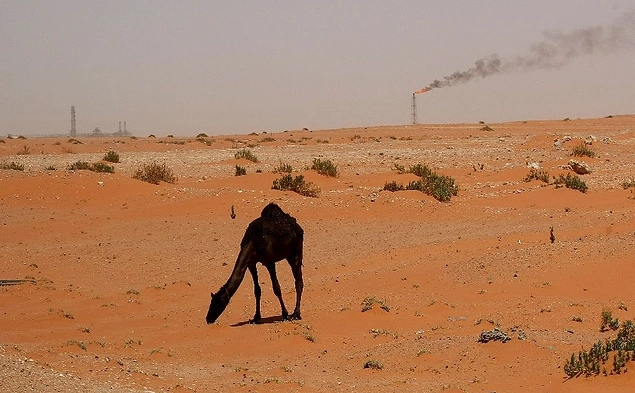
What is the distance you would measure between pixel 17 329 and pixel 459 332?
7.55 metres

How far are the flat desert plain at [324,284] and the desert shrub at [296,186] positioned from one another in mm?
523

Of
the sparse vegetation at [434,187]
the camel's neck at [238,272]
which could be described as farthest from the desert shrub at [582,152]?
the camel's neck at [238,272]

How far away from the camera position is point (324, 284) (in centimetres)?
1927

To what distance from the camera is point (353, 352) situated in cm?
1337

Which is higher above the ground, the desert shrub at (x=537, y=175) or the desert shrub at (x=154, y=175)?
the desert shrub at (x=154, y=175)

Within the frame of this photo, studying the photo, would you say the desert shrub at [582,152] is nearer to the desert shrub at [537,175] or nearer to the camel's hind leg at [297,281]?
the desert shrub at [537,175]

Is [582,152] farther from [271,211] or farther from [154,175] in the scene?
[271,211]

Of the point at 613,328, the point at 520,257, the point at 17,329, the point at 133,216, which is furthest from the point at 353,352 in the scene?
the point at 133,216

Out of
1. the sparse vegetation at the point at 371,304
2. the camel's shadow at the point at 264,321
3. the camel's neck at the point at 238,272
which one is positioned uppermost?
the camel's neck at the point at 238,272

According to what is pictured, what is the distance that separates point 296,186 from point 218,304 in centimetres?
1565

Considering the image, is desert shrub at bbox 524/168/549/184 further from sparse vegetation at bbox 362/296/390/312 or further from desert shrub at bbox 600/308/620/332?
desert shrub at bbox 600/308/620/332

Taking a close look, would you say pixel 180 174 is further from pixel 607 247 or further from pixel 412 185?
pixel 607 247

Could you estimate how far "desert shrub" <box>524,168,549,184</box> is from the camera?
3432 cm

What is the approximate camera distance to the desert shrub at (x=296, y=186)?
30.3 meters
